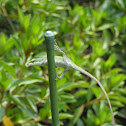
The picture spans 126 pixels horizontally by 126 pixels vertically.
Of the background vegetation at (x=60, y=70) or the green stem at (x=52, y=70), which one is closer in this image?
the green stem at (x=52, y=70)

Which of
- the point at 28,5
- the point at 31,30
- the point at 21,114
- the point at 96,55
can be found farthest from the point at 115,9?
the point at 21,114

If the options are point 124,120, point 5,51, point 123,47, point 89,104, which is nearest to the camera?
point 5,51

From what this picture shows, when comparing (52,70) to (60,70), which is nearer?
(52,70)

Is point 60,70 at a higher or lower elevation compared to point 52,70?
lower

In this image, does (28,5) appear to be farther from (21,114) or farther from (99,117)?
(99,117)

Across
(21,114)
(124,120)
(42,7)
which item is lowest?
(124,120)

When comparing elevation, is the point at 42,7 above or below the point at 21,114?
above

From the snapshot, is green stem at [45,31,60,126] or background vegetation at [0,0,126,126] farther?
background vegetation at [0,0,126,126]

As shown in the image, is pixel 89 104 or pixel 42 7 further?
pixel 42 7
